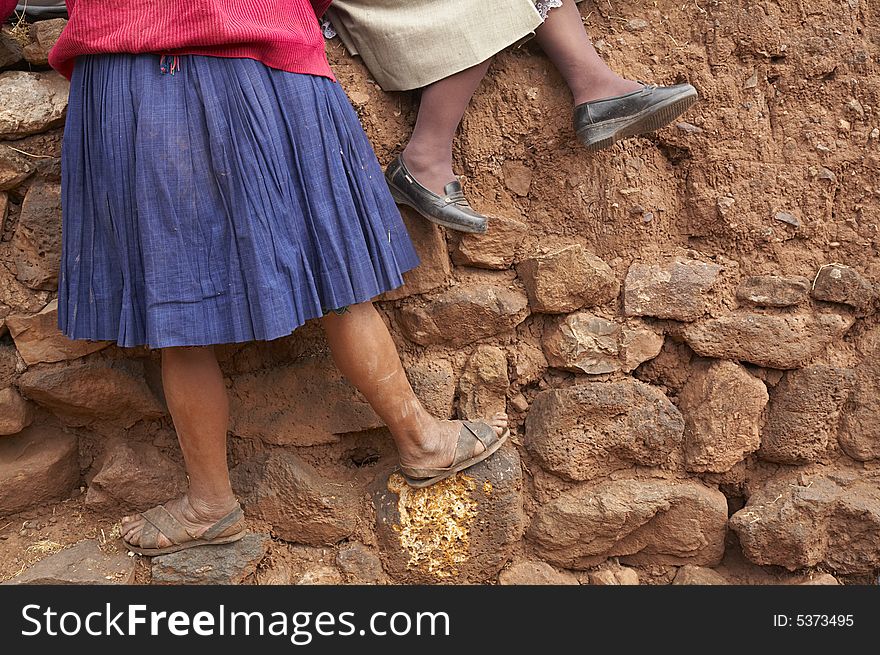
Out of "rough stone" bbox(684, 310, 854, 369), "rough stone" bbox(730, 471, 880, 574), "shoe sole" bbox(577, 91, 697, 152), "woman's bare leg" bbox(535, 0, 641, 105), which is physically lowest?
"rough stone" bbox(730, 471, 880, 574)

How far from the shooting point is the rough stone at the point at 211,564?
2.04 m

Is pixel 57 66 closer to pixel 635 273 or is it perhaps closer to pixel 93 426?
pixel 93 426

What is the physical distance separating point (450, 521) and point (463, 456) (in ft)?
0.68

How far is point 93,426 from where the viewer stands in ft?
7.16

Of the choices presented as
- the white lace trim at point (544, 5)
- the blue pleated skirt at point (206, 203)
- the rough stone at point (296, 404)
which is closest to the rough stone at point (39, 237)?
the blue pleated skirt at point (206, 203)

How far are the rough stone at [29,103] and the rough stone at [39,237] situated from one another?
13 cm

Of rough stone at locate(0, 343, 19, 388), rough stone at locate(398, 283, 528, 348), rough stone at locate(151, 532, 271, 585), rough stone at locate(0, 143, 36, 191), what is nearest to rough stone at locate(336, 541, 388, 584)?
rough stone at locate(151, 532, 271, 585)

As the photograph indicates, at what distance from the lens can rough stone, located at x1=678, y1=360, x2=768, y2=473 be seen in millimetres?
2189

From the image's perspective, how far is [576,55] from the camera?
1.96 m

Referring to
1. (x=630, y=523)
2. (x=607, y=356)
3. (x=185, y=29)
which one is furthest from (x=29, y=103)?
(x=630, y=523)

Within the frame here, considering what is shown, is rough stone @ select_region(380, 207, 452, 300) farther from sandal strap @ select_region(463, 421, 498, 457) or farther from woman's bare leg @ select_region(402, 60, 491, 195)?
sandal strap @ select_region(463, 421, 498, 457)

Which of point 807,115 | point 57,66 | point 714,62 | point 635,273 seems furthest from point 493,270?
point 57,66

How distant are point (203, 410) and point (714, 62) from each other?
154 cm

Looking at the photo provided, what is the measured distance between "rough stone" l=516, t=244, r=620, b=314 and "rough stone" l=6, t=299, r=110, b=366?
113cm
